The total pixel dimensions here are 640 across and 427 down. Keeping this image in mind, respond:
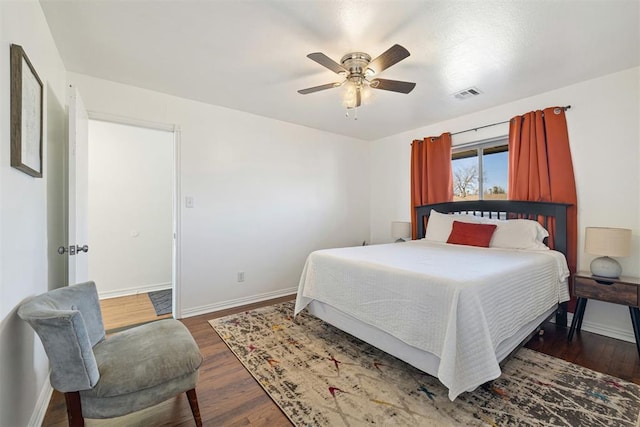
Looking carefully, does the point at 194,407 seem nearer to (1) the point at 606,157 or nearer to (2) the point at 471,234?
(2) the point at 471,234

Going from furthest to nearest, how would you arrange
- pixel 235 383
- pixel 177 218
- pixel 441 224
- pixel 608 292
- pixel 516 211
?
pixel 441 224 → pixel 516 211 → pixel 177 218 → pixel 608 292 → pixel 235 383

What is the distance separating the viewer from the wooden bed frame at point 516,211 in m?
2.83

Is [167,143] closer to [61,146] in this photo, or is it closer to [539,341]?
[61,146]

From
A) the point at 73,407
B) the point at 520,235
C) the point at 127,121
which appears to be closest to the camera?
the point at 73,407

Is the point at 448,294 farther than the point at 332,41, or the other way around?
the point at 332,41

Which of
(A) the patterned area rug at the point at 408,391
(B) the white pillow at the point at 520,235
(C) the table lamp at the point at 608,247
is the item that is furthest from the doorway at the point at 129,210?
(C) the table lamp at the point at 608,247

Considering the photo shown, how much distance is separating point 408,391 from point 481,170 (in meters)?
3.02

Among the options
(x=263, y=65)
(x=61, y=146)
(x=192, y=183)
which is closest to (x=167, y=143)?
(x=192, y=183)

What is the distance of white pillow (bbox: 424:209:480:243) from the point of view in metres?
3.48

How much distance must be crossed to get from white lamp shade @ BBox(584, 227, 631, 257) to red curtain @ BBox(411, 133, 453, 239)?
5.32 feet

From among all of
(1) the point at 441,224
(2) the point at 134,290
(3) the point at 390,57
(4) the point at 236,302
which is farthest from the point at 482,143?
(2) the point at 134,290

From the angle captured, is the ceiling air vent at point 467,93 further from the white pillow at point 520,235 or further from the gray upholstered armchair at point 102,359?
the gray upholstered armchair at point 102,359

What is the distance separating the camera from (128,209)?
4133 mm

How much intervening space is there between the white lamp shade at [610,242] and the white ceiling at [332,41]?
4.80 feet
